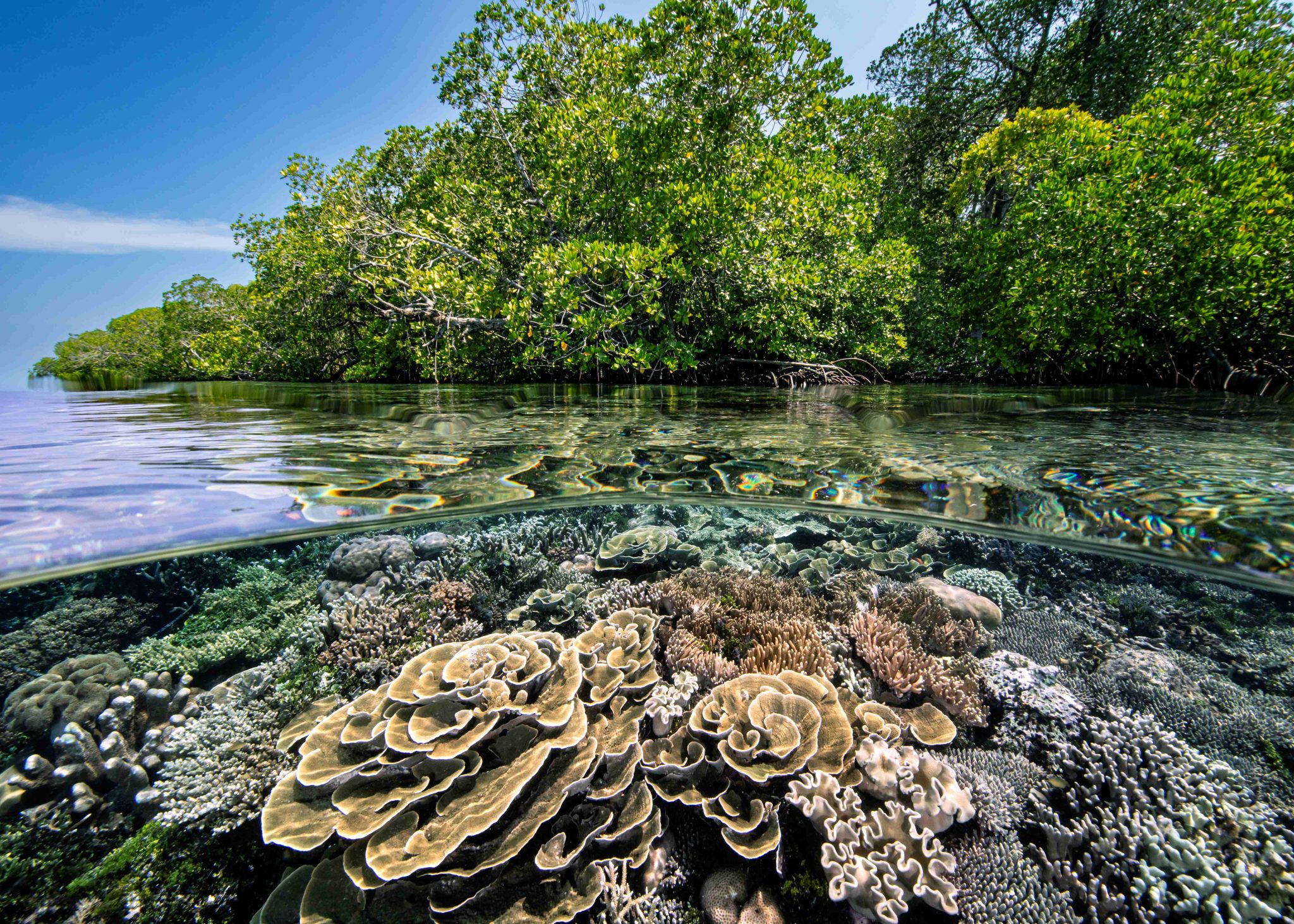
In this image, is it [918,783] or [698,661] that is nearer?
[918,783]

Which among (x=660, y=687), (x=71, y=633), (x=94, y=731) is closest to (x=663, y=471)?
(x=660, y=687)

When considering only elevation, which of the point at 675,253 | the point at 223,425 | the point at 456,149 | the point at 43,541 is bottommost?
the point at 43,541

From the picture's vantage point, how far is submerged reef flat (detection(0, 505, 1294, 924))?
131 inches

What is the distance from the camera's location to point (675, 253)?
11.0 meters

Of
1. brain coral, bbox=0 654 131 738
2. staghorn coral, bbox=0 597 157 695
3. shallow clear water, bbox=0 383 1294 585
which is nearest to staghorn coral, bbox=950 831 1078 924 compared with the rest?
shallow clear water, bbox=0 383 1294 585

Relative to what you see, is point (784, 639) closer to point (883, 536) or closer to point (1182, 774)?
point (1182, 774)

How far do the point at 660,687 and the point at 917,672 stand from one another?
257 centimetres

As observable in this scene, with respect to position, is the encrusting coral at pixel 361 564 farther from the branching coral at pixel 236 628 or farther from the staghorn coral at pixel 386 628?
the staghorn coral at pixel 386 628

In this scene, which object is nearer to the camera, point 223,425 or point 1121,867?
point 1121,867

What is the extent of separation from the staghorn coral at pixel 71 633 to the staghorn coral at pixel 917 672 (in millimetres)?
10112

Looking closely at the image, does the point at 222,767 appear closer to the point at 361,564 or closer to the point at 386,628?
the point at 386,628

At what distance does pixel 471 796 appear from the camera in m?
3.37

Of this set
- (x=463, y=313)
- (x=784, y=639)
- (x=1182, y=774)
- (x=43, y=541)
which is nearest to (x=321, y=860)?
(x=43, y=541)

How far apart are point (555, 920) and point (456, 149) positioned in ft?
57.3
